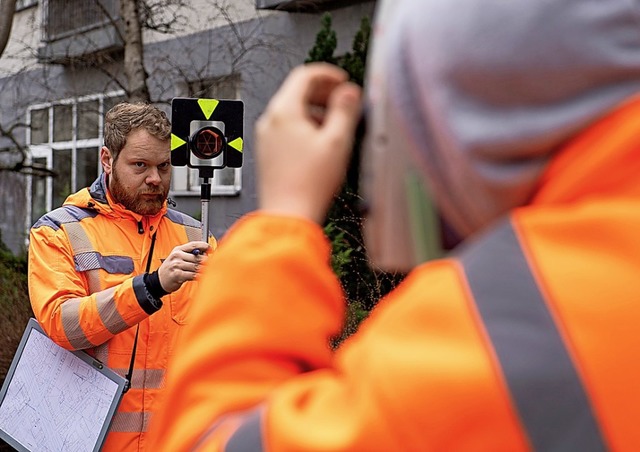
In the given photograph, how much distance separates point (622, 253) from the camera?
0.85 m

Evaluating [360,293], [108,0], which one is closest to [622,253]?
[360,293]

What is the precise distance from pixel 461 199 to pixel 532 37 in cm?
17

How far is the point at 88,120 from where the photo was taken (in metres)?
12.2

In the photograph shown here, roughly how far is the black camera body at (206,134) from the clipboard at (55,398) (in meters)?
0.80

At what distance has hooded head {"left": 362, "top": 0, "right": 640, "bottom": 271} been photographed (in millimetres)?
891

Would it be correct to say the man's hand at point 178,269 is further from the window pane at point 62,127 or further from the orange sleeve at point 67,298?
the window pane at point 62,127

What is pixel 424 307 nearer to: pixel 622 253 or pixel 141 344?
pixel 622 253

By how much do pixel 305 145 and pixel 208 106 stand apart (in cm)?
255

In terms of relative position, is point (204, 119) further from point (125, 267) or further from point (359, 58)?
point (359, 58)

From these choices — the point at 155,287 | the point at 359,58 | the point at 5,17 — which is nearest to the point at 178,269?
the point at 155,287

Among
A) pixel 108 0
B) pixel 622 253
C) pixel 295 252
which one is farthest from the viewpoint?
pixel 108 0

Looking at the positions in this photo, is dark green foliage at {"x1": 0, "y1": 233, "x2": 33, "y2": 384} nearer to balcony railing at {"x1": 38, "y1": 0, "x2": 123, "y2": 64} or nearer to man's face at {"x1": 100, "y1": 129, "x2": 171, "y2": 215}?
man's face at {"x1": 100, "y1": 129, "x2": 171, "y2": 215}

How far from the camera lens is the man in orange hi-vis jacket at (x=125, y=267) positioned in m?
3.10

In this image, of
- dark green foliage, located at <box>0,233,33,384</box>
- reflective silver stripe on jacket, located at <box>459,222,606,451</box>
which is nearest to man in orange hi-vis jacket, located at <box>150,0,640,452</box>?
reflective silver stripe on jacket, located at <box>459,222,606,451</box>
